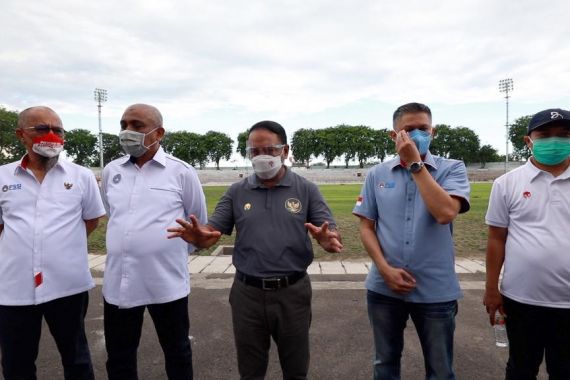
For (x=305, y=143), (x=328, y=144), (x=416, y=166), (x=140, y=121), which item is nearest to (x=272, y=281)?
(x=416, y=166)

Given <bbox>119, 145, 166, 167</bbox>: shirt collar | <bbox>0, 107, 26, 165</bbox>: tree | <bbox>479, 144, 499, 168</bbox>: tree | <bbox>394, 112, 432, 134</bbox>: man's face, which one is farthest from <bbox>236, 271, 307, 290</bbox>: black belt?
<bbox>479, 144, 499, 168</bbox>: tree

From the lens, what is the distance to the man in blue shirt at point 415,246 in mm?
2457

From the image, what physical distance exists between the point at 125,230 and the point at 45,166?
0.84 metres

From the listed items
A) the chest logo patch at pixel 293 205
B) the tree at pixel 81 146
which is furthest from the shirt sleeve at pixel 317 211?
the tree at pixel 81 146

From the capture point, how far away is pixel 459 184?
2537mm

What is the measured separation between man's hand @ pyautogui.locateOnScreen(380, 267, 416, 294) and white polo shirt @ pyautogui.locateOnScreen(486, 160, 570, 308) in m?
0.69

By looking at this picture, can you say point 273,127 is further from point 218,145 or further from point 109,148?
point 109,148

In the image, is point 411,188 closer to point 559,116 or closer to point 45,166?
point 559,116

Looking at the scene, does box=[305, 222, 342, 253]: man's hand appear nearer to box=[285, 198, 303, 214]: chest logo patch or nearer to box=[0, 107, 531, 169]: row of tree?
box=[285, 198, 303, 214]: chest logo patch

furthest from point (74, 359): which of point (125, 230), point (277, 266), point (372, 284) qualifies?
point (372, 284)

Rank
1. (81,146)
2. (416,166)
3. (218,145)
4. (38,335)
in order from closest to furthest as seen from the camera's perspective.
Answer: (416,166)
(38,335)
(81,146)
(218,145)

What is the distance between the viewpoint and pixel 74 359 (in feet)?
9.57

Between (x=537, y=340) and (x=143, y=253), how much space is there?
8.71ft

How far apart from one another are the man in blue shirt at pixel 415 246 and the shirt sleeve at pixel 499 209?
28 centimetres
